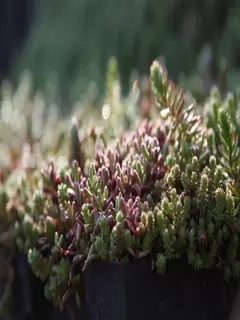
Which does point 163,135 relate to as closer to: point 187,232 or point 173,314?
point 187,232

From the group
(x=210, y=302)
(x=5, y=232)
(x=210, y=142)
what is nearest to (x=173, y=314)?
(x=210, y=302)

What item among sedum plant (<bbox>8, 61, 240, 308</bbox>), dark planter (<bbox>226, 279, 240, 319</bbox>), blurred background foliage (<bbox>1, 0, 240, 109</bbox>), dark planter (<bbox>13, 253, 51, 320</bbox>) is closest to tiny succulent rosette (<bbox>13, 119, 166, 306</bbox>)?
sedum plant (<bbox>8, 61, 240, 308</bbox>)

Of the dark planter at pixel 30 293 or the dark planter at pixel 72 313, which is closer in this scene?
the dark planter at pixel 72 313

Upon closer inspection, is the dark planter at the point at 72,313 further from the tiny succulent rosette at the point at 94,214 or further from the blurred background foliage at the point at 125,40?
the blurred background foliage at the point at 125,40

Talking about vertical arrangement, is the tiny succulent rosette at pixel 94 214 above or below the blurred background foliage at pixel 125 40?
below

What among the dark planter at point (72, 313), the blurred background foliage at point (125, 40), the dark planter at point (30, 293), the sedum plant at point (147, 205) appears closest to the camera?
the sedum plant at point (147, 205)

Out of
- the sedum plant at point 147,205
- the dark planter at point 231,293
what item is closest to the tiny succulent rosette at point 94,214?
the sedum plant at point 147,205
